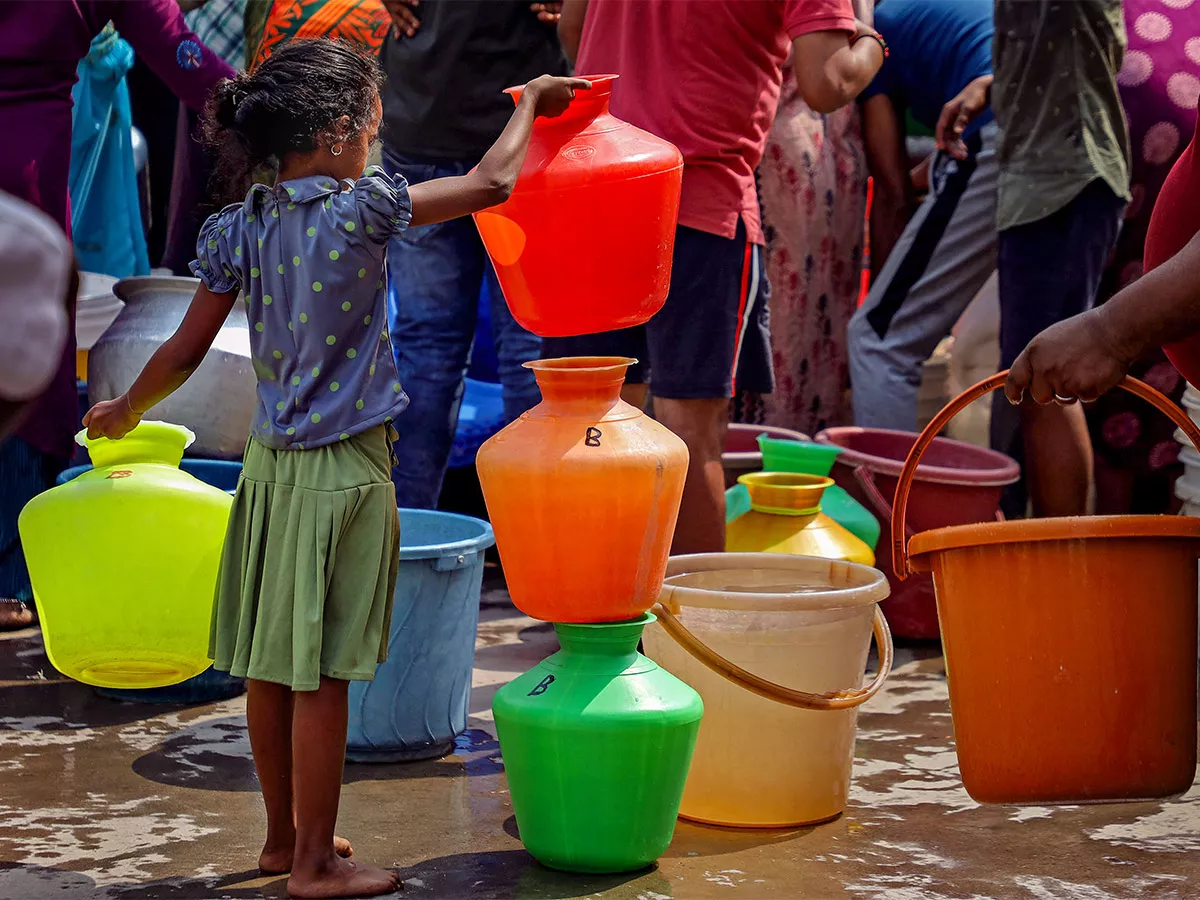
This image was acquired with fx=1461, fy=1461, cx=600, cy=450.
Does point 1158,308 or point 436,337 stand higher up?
point 1158,308

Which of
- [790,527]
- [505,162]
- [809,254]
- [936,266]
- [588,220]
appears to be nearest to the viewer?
[505,162]

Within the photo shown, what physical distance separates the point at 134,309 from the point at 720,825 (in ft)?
7.32

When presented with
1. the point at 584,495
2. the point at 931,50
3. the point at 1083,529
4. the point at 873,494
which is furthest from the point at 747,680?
the point at 931,50

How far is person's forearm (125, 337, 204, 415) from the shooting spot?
99.9 inches

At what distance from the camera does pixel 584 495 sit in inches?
99.1

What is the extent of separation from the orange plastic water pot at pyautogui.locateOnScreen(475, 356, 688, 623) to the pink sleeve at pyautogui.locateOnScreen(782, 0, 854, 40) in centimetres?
111

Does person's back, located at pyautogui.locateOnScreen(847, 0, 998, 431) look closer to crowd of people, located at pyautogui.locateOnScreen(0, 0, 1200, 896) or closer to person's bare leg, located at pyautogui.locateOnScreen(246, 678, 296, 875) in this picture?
crowd of people, located at pyautogui.locateOnScreen(0, 0, 1200, 896)

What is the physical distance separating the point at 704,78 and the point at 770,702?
1459 millimetres

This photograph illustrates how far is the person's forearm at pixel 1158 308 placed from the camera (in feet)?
6.63

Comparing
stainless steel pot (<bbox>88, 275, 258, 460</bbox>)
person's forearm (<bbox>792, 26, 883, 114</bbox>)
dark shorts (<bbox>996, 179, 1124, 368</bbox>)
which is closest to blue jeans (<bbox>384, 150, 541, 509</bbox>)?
stainless steel pot (<bbox>88, 275, 258, 460</bbox>)

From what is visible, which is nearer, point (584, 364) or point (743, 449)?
point (584, 364)

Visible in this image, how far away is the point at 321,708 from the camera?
2.41 meters

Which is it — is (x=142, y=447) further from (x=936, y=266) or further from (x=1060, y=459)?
(x=936, y=266)

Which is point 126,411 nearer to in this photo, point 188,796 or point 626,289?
point 188,796
